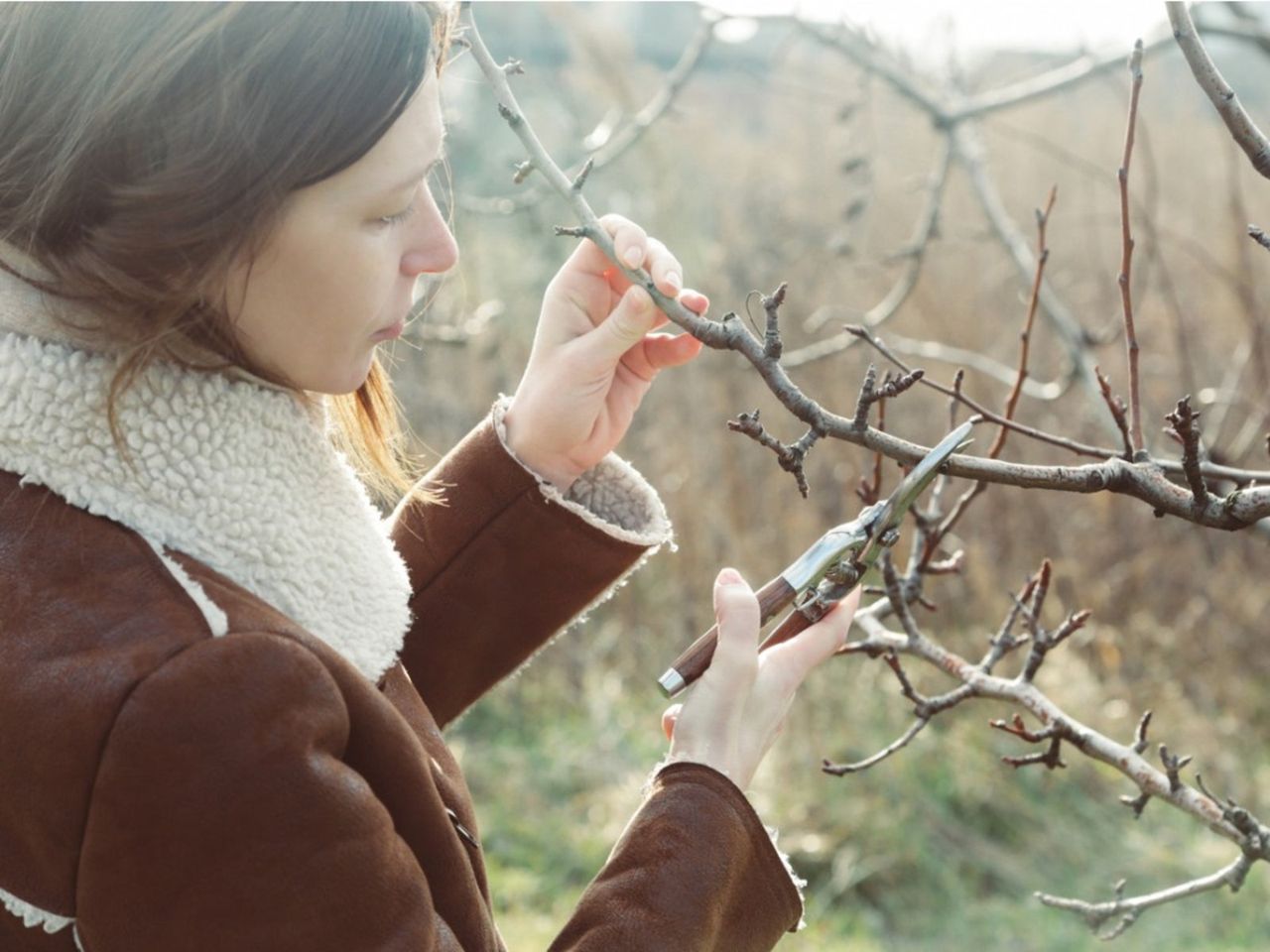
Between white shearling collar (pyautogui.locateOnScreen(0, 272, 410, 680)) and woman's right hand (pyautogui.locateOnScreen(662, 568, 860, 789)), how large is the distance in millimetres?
283

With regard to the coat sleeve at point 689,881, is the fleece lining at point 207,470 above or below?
above

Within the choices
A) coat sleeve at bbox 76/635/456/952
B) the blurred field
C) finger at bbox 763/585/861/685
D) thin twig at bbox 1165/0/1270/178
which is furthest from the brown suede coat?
the blurred field

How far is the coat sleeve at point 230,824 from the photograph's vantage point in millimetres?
980

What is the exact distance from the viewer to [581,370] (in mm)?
1517

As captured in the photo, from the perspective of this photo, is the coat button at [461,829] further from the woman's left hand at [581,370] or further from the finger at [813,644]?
the woman's left hand at [581,370]

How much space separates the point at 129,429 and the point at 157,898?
361 mm

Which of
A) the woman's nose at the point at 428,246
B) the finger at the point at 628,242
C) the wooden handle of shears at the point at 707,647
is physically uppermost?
the woman's nose at the point at 428,246

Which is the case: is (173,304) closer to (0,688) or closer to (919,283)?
(0,688)

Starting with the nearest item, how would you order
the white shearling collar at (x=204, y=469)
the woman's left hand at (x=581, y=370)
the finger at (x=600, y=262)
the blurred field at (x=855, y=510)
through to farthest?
1. the white shearling collar at (x=204, y=469)
2. the finger at (x=600, y=262)
3. the woman's left hand at (x=581, y=370)
4. the blurred field at (x=855, y=510)

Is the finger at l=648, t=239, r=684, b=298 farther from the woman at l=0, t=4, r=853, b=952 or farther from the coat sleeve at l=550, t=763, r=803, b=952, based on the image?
the coat sleeve at l=550, t=763, r=803, b=952

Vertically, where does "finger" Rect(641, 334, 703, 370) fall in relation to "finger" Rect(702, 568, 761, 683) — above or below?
above

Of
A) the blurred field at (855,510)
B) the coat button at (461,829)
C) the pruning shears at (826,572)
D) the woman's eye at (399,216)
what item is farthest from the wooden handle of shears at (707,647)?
the blurred field at (855,510)

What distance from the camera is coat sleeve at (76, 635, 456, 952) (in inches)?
38.6

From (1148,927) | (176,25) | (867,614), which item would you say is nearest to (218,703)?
(176,25)
